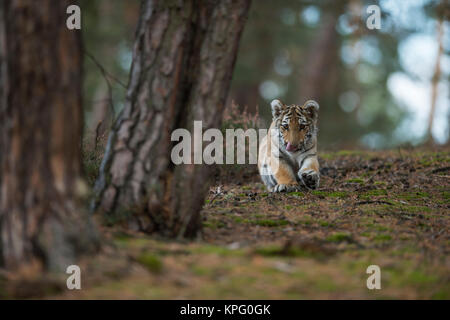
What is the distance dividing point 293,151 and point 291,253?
383 centimetres

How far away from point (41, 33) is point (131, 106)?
129 cm

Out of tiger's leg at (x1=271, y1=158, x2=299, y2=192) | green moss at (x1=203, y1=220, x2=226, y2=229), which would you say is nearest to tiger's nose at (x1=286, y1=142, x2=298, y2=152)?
tiger's leg at (x1=271, y1=158, x2=299, y2=192)

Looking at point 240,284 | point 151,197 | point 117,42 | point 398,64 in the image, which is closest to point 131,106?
point 151,197

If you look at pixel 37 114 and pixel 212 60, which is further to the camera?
pixel 212 60

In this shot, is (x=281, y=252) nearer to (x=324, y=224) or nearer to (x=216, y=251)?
(x=216, y=251)

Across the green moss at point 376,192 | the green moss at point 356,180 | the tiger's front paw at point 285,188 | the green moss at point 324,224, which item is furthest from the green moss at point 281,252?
the green moss at point 356,180

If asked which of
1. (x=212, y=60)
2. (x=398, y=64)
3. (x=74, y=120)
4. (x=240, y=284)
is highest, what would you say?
(x=398, y=64)

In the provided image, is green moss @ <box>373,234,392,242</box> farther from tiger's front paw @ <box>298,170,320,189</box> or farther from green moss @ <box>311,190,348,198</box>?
tiger's front paw @ <box>298,170,320,189</box>

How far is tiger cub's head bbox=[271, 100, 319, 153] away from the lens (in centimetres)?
788

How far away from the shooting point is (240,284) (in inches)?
143

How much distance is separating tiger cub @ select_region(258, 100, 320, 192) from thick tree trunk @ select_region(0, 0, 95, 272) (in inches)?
174

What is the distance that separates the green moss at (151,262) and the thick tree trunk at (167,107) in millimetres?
799

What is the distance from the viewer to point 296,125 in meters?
7.91

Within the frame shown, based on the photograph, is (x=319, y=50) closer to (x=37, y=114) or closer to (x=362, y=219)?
(x=362, y=219)
